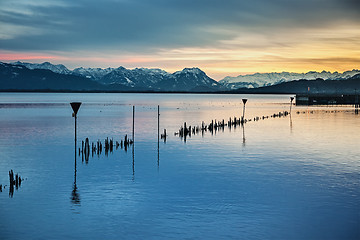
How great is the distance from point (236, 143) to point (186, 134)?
36.8ft

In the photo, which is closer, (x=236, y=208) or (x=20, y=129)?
(x=236, y=208)

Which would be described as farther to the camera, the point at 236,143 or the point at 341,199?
the point at 236,143

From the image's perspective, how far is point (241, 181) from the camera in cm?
3003

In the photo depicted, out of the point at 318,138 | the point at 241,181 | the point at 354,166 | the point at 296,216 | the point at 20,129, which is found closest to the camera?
the point at 296,216

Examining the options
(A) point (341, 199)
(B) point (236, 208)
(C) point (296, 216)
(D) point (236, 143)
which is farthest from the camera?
(D) point (236, 143)

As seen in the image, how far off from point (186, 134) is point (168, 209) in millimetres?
40571

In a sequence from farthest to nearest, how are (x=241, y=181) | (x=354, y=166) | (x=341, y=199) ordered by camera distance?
(x=354, y=166), (x=241, y=181), (x=341, y=199)

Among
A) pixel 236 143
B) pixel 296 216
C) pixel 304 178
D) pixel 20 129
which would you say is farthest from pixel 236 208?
pixel 20 129

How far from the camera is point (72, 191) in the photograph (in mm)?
27188

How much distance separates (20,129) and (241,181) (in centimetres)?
5337

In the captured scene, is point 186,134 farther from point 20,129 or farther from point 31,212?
point 31,212

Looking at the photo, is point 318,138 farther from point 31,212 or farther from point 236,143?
point 31,212

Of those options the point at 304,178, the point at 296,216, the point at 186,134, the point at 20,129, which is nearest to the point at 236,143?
the point at 186,134

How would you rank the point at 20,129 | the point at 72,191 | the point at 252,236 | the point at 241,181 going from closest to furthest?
the point at 252,236, the point at 72,191, the point at 241,181, the point at 20,129
